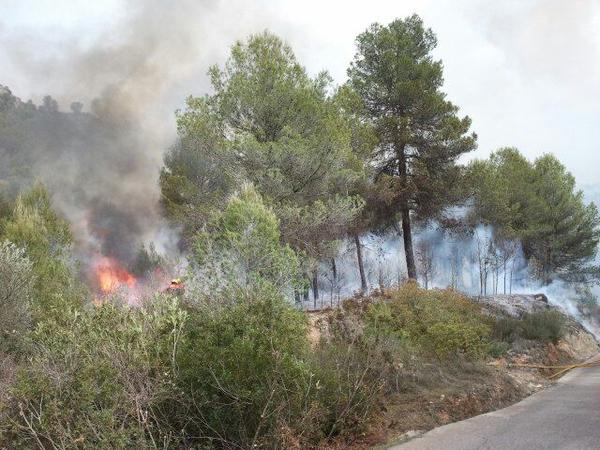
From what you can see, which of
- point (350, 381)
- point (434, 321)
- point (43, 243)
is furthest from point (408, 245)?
point (350, 381)

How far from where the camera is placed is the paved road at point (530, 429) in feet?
26.3

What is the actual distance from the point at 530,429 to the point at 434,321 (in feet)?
22.7

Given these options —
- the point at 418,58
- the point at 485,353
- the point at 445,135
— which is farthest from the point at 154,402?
the point at 418,58

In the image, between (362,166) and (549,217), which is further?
(549,217)

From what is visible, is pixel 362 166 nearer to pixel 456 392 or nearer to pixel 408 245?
pixel 408 245

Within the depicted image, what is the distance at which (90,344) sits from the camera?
292 inches

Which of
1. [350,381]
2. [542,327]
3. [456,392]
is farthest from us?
[542,327]

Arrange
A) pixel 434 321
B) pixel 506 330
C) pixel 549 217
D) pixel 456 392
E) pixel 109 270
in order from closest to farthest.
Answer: pixel 456 392, pixel 434 321, pixel 506 330, pixel 549 217, pixel 109 270

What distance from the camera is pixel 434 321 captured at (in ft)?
51.7

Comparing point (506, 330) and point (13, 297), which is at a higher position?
point (13, 297)

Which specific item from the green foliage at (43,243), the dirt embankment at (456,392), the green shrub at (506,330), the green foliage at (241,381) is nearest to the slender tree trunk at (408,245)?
the green shrub at (506,330)

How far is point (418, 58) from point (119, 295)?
2494 centimetres

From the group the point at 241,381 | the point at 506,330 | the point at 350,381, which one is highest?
the point at 241,381

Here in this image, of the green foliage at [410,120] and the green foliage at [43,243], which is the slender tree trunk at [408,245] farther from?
the green foliage at [43,243]
